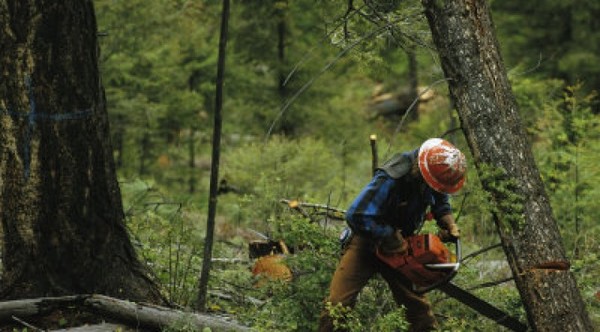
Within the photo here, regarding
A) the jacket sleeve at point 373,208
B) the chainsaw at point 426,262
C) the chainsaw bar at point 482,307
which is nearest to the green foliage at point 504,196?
the chainsaw at point 426,262

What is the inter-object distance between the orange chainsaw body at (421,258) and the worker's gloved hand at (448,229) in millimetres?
340

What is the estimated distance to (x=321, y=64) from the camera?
768 inches

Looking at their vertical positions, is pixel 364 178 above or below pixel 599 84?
below

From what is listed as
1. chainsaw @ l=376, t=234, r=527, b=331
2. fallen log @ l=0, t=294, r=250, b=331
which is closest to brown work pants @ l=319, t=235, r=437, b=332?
chainsaw @ l=376, t=234, r=527, b=331

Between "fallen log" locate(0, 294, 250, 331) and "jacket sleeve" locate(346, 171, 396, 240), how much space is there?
44.9 inches

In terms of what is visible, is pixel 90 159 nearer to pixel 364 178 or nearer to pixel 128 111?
pixel 128 111

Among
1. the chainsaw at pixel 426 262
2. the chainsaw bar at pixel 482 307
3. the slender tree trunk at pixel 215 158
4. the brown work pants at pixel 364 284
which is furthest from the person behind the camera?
the slender tree trunk at pixel 215 158

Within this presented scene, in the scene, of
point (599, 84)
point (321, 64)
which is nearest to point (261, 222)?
point (321, 64)

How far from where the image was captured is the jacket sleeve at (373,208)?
5.18 meters

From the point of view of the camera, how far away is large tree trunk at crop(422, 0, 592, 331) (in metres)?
5.08

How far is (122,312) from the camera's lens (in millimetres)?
5250

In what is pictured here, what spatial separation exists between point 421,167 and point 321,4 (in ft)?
7.70

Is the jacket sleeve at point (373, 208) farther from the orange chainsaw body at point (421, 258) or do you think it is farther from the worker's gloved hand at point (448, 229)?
the worker's gloved hand at point (448, 229)

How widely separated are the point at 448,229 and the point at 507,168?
0.79 meters
